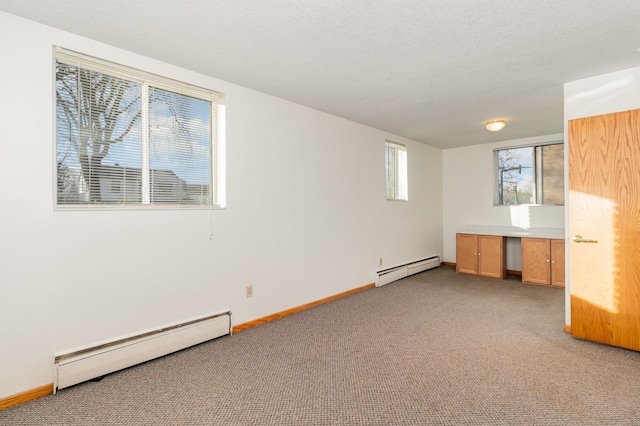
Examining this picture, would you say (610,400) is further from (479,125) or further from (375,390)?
(479,125)

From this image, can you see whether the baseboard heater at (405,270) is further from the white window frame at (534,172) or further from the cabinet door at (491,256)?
the white window frame at (534,172)

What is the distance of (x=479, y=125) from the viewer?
4691 millimetres

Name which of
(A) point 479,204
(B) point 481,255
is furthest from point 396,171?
(B) point 481,255

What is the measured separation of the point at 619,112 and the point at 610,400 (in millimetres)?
2232

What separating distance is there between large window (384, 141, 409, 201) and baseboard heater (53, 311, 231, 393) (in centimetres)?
340

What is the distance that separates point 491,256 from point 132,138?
5463 mm

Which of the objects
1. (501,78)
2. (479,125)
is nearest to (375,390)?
(501,78)

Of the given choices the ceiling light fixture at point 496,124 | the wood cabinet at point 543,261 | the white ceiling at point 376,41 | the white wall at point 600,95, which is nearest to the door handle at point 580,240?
the white wall at point 600,95

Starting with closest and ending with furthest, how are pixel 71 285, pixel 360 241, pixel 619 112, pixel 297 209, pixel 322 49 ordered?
pixel 71 285, pixel 322 49, pixel 619 112, pixel 297 209, pixel 360 241

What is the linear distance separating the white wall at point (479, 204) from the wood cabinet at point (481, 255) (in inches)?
20.8

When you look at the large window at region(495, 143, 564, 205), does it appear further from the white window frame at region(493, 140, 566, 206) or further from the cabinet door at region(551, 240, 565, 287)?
the cabinet door at region(551, 240, 565, 287)

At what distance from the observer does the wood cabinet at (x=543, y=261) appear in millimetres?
4777

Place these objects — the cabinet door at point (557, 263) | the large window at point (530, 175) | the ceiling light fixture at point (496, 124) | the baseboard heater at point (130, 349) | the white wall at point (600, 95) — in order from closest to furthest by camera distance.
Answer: the baseboard heater at point (130, 349), the white wall at point (600, 95), the ceiling light fixture at point (496, 124), the cabinet door at point (557, 263), the large window at point (530, 175)

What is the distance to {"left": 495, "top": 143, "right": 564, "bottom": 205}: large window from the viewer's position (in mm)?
5258
